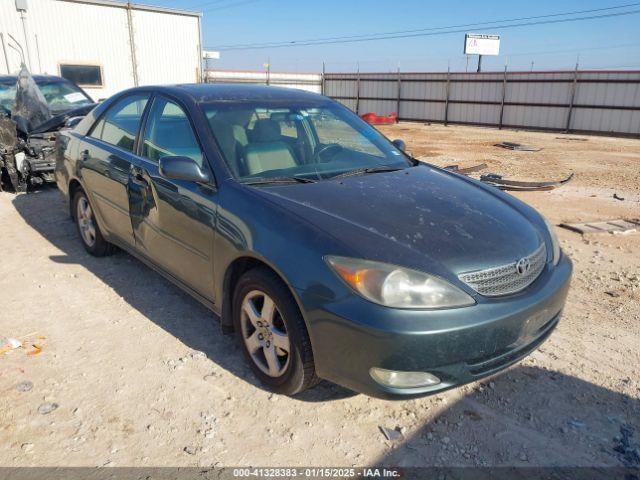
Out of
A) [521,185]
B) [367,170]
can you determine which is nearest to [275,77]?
[521,185]

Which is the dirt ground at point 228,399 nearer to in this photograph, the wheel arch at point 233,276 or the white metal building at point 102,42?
the wheel arch at point 233,276

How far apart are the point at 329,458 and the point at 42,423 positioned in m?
1.48

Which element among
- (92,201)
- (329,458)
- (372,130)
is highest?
(372,130)

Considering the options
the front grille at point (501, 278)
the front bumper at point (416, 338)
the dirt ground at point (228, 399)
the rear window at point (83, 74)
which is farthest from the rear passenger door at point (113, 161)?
the rear window at point (83, 74)

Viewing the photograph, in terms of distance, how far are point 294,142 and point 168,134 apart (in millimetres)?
894

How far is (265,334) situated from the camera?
2.75 m

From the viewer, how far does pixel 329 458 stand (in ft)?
7.71

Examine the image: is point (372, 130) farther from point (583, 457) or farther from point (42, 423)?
point (42, 423)

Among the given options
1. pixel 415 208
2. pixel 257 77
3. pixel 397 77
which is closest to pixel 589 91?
pixel 397 77

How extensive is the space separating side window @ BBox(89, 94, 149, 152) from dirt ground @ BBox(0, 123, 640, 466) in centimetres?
119

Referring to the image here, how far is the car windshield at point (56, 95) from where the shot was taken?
27.9 feet

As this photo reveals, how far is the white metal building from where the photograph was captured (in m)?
16.1

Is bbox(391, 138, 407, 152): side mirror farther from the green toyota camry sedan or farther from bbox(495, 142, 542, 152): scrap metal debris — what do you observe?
bbox(495, 142, 542, 152): scrap metal debris

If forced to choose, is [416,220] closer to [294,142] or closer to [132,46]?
[294,142]
